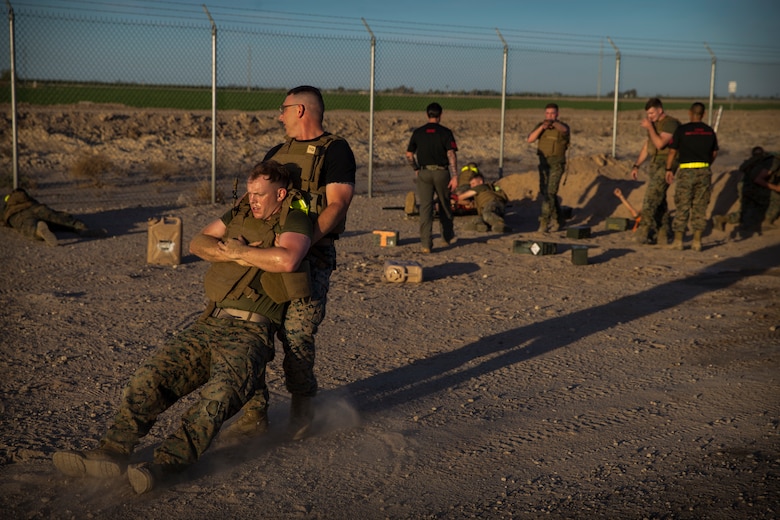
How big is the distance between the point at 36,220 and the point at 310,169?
752cm

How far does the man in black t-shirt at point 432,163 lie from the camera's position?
10.6 m

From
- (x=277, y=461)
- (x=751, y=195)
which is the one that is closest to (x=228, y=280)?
(x=277, y=461)

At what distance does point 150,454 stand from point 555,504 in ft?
6.84

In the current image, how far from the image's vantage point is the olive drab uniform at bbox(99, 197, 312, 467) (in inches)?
156

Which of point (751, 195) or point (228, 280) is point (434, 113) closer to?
point (751, 195)

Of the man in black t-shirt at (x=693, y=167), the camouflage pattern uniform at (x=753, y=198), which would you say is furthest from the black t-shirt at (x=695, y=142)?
the camouflage pattern uniform at (x=753, y=198)

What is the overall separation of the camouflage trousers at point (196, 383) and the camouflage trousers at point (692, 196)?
27.8 ft

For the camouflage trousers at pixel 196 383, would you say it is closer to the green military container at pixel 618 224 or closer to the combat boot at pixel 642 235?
the combat boot at pixel 642 235

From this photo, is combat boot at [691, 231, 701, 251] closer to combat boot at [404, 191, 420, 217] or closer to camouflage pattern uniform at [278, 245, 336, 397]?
combat boot at [404, 191, 420, 217]

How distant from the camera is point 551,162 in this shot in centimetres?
1259

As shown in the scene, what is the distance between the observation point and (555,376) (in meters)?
6.12

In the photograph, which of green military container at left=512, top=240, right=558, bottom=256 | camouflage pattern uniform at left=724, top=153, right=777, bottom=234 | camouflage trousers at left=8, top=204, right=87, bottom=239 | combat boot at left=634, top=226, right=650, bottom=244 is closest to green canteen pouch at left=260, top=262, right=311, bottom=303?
A: green military container at left=512, top=240, right=558, bottom=256

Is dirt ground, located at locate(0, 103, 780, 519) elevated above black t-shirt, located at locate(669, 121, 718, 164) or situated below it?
below

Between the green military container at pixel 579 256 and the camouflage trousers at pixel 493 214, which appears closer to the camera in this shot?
the green military container at pixel 579 256
